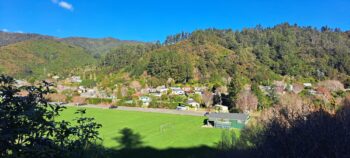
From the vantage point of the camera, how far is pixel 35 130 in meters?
3.14

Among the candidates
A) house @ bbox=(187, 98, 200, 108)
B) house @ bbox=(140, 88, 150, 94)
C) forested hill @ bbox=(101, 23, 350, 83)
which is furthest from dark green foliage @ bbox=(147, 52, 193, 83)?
house @ bbox=(187, 98, 200, 108)

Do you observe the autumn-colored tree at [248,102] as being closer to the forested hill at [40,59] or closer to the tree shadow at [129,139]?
the tree shadow at [129,139]

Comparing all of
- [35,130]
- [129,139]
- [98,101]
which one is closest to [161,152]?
[129,139]

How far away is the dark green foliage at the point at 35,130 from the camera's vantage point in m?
3.01

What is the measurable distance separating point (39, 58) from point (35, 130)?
175 metres

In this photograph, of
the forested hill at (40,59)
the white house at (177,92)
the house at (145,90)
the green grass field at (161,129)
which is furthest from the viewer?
the forested hill at (40,59)

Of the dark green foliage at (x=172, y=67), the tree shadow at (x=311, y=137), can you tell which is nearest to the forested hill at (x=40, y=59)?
the dark green foliage at (x=172, y=67)

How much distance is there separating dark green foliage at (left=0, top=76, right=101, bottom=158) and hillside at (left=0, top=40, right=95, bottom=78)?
130265 mm

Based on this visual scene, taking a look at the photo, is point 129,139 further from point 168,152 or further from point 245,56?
point 245,56

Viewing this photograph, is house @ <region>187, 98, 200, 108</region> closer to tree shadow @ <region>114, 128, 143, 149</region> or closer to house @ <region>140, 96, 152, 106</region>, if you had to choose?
house @ <region>140, 96, 152, 106</region>

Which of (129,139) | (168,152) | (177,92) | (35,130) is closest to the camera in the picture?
(35,130)

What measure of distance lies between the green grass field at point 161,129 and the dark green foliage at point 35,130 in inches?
859

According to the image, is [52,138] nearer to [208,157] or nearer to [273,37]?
[208,157]

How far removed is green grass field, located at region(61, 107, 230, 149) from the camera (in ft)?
87.2
